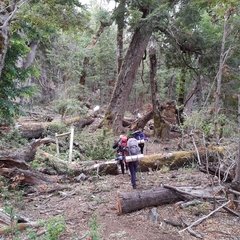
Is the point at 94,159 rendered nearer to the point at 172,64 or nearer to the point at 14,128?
the point at 14,128

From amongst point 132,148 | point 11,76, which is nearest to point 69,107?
point 11,76

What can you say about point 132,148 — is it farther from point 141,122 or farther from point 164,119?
point 141,122

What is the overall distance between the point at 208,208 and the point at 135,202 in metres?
1.58

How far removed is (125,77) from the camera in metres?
17.3

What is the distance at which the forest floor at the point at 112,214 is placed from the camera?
652 cm

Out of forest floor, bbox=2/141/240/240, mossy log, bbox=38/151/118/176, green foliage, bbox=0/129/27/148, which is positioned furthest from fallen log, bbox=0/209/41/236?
green foliage, bbox=0/129/27/148

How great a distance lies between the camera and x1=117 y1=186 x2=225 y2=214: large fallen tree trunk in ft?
24.3

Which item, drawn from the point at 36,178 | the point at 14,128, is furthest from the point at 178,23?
the point at 36,178

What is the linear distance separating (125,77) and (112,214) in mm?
10616

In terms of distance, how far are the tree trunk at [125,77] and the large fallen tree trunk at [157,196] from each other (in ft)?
31.8

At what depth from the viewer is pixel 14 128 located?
53.3 feet

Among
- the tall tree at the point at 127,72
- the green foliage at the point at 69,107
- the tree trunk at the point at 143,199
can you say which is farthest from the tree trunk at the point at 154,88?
the tree trunk at the point at 143,199

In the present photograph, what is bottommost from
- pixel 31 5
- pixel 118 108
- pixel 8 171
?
pixel 8 171

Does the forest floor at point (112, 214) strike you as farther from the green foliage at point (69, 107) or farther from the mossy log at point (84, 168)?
the green foliage at point (69, 107)
